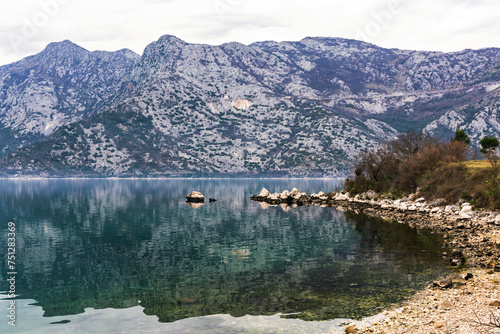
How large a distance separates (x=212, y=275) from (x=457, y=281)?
17136 mm

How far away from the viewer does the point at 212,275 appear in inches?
1266

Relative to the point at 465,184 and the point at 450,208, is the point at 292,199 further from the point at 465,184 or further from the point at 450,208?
the point at 450,208

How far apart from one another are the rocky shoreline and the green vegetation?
234 centimetres

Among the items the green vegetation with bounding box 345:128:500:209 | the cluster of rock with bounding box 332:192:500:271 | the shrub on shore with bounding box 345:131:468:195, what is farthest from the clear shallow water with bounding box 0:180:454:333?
the shrub on shore with bounding box 345:131:468:195

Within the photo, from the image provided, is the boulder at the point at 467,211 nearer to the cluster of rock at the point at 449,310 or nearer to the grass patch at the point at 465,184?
the grass patch at the point at 465,184

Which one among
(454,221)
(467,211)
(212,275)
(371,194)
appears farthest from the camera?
(371,194)

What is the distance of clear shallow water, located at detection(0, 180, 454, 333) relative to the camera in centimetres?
2242

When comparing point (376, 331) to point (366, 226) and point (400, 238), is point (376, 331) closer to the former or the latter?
point (400, 238)

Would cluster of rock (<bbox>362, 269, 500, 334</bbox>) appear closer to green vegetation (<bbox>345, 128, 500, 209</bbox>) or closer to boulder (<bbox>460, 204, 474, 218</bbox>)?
boulder (<bbox>460, 204, 474, 218</bbox>)

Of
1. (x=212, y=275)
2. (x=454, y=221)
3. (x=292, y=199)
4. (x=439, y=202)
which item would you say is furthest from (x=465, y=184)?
(x=292, y=199)

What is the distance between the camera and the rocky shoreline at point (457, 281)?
18656 mm

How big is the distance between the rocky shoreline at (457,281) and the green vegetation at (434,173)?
2.34m

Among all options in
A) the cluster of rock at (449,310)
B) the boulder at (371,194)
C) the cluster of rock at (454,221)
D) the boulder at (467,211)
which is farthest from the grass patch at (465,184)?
the cluster of rock at (449,310)

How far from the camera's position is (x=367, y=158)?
9838 cm
